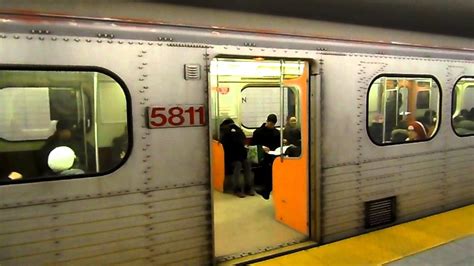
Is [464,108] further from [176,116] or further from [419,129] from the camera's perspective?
[176,116]

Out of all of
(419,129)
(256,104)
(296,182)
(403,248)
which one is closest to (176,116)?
(296,182)

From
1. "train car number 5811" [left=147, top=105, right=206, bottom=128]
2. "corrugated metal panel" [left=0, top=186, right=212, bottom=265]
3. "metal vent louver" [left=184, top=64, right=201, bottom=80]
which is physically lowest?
"corrugated metal panel" [left=0, top=186, right=212, bottom=265]

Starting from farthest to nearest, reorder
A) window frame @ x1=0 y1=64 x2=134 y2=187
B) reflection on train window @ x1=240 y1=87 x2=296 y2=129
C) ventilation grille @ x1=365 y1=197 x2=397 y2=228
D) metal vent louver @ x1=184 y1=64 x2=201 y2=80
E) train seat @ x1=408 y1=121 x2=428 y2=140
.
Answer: reflection on train window @ x1=240 y1=87 x2=296 y2=129
train seat @ x1=408 y1=121 x2=428 y2=140
ventilation grille @ x1=365 y1=197 x2=397 y2=228
metal vent louver @ x1=184 y1=64 x2=201 y2=80
window frame @ x1=0 y1=64 x2=134 y2=187

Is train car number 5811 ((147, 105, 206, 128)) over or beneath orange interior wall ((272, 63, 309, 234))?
over

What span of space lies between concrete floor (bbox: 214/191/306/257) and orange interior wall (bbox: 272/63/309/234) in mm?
136

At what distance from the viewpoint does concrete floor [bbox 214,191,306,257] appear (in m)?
3.76

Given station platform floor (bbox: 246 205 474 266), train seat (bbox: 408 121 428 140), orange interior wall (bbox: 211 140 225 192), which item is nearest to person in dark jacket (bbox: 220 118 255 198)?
orange interior wall (bbox: 211 140 225 192)

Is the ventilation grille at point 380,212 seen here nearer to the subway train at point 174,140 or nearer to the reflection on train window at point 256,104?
the subway train at point 174,140

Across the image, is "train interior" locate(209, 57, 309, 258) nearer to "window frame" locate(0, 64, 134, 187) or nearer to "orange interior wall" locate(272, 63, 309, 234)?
"orange interior wall" locate(272, 63, 309, 234)

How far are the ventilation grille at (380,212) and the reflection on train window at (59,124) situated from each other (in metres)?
2.80

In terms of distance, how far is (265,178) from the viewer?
20.5ft

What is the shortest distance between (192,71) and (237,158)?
11.1 feet

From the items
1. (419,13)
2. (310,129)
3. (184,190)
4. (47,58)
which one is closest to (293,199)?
(310,129)

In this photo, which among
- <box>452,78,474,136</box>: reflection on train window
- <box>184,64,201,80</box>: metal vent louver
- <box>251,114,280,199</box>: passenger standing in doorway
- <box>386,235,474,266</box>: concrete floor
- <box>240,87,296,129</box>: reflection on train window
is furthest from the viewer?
<box>240,87,296,129</box>: reflection on train window
